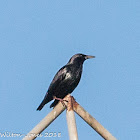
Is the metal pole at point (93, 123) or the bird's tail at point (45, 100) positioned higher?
the bird's tail at point (45, 100)

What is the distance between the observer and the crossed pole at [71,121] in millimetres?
4653

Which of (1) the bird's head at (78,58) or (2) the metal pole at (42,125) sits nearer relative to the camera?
(2) the metal pole at (42,125)

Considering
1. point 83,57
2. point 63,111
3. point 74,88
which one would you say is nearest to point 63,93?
point 74,88

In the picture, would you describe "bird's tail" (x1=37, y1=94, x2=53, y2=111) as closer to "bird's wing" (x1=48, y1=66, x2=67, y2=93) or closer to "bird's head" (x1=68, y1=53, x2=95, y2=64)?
"bird's wing" (x1=48, y1=66, x2=67, y2=93)

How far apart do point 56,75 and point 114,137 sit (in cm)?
499

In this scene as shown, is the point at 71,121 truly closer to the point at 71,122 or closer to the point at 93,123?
the point at 71,122

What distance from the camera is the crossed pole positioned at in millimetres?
4653

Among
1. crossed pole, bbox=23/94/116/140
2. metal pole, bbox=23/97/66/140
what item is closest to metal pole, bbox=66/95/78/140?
crossed pole, bbox=23/94/116/140

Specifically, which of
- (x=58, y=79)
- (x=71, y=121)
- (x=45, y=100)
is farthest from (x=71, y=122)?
(x=58, y=79)

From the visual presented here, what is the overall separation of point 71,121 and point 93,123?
0.30 m

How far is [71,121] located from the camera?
15.5ft

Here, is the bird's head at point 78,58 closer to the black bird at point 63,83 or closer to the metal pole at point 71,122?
the black bird at point 63,83

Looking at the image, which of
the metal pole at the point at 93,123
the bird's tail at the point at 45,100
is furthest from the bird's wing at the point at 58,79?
the metal pole at the point at 93,123

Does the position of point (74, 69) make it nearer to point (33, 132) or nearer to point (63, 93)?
point (63, 93)
